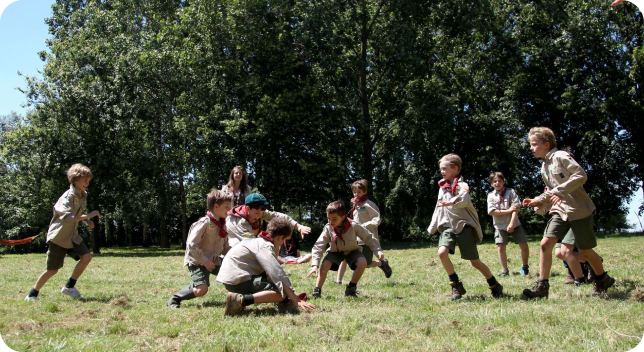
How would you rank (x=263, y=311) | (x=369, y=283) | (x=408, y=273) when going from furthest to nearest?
(x=408, y=273) < (x=369, y=283) < (x=263, y=311)

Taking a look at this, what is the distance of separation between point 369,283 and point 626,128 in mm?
26245

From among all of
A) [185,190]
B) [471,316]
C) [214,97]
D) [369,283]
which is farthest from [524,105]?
[471,316]

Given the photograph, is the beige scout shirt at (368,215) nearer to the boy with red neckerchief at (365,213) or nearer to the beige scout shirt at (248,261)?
the boy with red neckerchief at (365,213)

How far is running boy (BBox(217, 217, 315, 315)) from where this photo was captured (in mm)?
5695

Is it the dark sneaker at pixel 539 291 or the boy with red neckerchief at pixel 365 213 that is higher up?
the boy with red neckerchief at pixel 365 213

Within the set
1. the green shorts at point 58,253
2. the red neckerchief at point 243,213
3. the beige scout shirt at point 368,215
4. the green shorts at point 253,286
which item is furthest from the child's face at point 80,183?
the beige scout shirt at point 368,215

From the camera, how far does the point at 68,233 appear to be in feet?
24.3

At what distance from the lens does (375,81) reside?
30.5m

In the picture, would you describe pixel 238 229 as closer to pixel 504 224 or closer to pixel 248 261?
pixel 248 261

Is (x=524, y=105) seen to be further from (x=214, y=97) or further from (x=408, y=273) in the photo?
(x=408, y=273)

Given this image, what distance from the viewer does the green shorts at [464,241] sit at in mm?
6664

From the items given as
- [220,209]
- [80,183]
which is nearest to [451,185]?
[220,209]

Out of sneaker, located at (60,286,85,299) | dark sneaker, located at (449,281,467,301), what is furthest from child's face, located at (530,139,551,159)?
sneaker, located at (60,286,85,299)

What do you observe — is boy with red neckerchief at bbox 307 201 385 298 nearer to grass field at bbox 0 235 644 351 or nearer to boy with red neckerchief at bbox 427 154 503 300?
grass field at bbox 0 235 644 351
